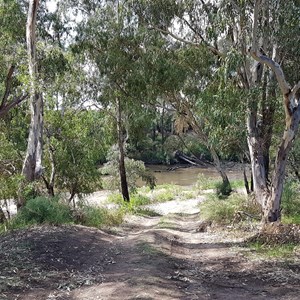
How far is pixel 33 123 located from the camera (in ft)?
42.0

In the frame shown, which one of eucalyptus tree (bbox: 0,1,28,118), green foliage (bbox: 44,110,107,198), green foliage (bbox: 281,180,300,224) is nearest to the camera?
green foliage (bbox: 281,180,300,224)

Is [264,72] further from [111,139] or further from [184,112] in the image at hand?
[111,139]

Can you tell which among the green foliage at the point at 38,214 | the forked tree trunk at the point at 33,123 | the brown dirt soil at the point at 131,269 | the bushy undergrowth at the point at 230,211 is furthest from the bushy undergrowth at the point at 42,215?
the bushy undergrowth at the point at 230,211

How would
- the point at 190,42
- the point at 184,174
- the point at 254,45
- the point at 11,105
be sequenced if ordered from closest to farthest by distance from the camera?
1. the point at 254,45
2. the point at 190,42
3. the point at 11,105
4. the point at 184,174

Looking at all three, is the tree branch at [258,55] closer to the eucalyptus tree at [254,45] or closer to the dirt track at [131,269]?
the eucalyptus tree at [254,45]

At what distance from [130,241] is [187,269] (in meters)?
2.56

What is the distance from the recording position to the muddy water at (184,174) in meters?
37.3

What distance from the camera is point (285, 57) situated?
12320mm

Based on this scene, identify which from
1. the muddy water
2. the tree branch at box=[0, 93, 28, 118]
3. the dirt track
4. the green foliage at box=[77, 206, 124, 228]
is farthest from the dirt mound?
the muddy water

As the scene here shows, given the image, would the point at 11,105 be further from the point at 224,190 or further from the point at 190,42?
the point at 224,190

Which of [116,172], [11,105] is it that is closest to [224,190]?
[116,172]

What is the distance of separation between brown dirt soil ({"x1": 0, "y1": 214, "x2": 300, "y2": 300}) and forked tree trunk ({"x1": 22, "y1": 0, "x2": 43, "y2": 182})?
2.87m

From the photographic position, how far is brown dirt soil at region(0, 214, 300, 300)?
5785 millimetres

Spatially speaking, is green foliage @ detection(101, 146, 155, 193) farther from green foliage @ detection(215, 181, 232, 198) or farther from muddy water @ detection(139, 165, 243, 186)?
muddy water @ detection(139, 165, 243, 186)
